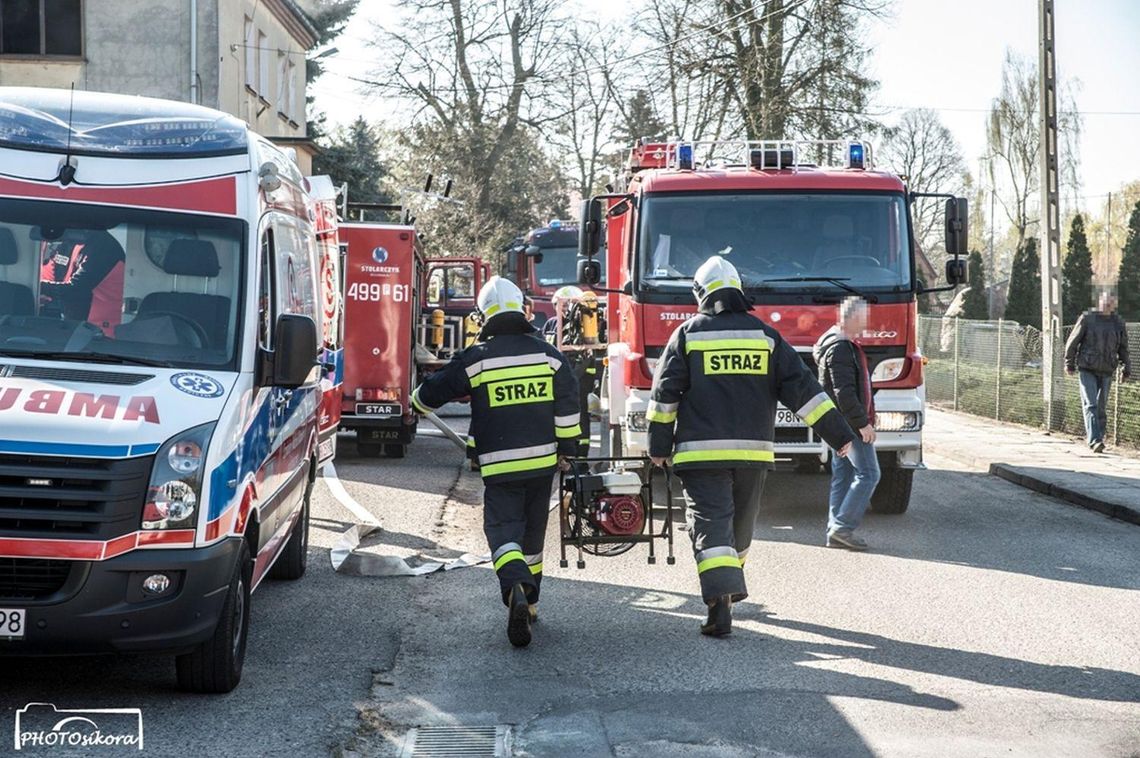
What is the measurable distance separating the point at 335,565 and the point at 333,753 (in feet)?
14.9

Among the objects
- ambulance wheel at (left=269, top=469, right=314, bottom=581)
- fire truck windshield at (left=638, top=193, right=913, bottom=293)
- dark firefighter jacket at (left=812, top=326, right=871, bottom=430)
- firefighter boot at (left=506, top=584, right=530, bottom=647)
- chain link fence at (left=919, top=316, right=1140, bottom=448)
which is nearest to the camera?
firefighter boot at (left=506, top=584, right=530, bottom=647)

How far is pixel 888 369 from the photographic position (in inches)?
485

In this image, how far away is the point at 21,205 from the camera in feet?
22.6

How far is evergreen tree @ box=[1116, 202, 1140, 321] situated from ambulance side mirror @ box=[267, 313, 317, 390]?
43.8 meters

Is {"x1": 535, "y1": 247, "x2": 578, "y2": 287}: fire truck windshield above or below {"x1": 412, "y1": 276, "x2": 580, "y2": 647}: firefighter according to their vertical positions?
above

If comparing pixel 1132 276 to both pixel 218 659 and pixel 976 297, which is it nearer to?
pixel 976 297

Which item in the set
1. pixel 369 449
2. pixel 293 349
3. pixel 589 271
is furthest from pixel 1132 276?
pixel 293 349

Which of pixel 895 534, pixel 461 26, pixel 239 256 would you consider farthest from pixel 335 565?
pixel 461 26

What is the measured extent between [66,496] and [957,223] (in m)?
8.60

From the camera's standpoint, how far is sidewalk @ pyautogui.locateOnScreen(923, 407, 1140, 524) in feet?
47.2

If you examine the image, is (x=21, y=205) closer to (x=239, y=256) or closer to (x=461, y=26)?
(x=239, y=256)

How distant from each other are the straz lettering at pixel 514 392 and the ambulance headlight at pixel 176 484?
2.14m

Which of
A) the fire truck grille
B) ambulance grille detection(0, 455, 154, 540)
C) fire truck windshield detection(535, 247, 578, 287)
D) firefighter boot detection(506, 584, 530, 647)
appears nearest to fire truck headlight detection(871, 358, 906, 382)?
firefighter boot detection(506, 584, 530, 647)

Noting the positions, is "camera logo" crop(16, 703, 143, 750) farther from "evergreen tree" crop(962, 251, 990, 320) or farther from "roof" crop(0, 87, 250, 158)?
"evergreen tree" crop(962, 251, 990, 320)
